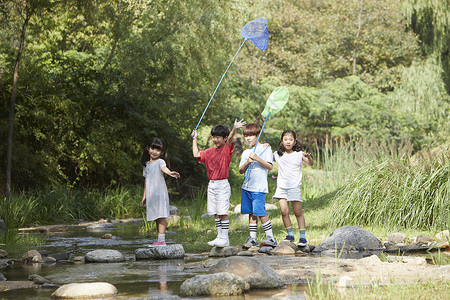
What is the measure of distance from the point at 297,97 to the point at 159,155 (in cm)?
1816

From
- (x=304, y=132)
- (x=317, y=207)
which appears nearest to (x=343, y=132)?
(x=304, y=132)

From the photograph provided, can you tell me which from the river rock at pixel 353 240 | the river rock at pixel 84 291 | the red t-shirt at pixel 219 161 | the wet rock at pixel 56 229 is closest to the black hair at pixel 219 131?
the red t-shirt at pixel 219 161

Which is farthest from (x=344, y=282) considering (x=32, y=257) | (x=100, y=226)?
(x=100, y=226)

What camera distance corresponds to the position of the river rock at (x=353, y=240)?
7535mm

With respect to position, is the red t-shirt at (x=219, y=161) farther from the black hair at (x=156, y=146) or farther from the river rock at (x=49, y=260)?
the river rock at (x=49, y=260)

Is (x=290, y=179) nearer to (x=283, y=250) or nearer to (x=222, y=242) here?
(x=283, y=250)

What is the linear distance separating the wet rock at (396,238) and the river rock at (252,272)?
3414 millimetres

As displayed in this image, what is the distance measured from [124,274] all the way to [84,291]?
3.81 feet

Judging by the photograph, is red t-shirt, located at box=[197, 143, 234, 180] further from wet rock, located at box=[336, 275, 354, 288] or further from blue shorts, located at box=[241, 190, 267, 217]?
wet rock, located at box=[336, 275, 354, 288]

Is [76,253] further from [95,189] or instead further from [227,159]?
[95,189]

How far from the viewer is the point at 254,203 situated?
7.82 metres

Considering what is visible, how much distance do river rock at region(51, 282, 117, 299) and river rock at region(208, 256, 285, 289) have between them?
1009mm

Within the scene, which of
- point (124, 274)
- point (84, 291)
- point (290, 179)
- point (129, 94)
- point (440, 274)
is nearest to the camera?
point (84, 291)

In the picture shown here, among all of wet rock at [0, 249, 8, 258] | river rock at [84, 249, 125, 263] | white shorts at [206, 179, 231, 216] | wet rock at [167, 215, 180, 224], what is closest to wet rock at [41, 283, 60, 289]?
river rock at [84, 249, 125, 263]
